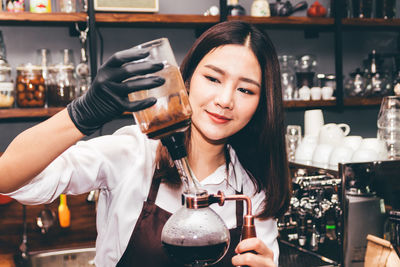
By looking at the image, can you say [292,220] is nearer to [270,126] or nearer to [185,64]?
[270,126]

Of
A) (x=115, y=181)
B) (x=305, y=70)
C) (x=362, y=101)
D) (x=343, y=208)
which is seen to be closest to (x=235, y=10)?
(x=305, y=70)

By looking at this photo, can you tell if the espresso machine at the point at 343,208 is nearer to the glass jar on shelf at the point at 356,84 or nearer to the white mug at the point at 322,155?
the white mug at the point at 322,155

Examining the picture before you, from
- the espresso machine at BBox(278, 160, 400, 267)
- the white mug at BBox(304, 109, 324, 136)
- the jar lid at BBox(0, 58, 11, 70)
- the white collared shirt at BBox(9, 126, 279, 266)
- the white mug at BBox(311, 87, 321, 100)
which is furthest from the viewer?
the white mug at BBox(311, 87, 321, 100)

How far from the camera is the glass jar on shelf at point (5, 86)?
231cm

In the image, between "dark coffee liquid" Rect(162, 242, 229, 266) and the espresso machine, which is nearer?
"dark coffee liquid" Rect(162, 242, 229, 266)

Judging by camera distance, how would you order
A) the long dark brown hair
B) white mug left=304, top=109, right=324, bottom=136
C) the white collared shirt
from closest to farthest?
the white collared shirt < the long dark brown hair < white mug left=304, top=109, right=324, bottom=136

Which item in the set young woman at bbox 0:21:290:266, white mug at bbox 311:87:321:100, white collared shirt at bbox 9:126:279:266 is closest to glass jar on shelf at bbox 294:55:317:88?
white mug at bbox 311:87:321:100

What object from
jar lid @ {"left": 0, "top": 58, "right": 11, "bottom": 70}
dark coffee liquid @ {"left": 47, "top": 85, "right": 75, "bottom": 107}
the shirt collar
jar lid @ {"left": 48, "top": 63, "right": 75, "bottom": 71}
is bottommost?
the shirt collar

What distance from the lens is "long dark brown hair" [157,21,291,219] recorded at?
4.19ft

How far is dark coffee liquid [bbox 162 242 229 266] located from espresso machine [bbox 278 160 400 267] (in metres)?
0.96

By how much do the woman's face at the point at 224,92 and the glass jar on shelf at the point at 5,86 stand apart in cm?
146

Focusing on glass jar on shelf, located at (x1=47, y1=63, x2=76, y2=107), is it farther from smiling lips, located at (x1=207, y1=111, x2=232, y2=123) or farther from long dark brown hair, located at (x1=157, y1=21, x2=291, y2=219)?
smiling lips, located at (x1=207, y1=111, x2=232, y2=123)

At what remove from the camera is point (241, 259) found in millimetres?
910

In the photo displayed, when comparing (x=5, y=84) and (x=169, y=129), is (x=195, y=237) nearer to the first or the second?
(x=169, y=129)
